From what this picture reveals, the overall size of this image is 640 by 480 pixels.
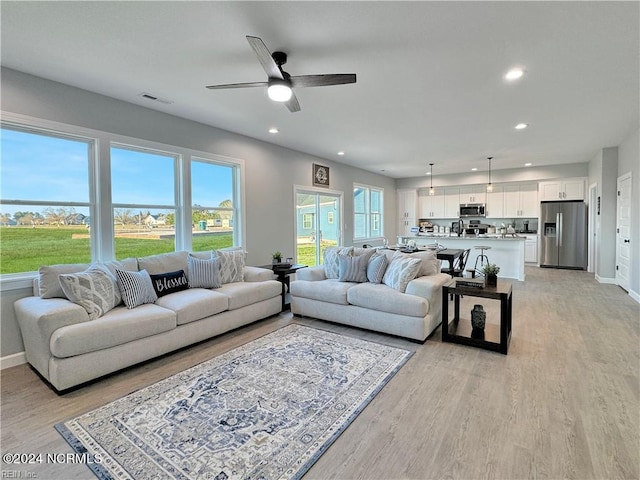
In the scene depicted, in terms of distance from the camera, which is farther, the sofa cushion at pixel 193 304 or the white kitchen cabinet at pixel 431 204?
the white kitchen cabinet at pixel 431 204

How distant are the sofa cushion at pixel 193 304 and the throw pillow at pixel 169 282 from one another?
0.08 metres

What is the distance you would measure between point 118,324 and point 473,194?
9.56 meters

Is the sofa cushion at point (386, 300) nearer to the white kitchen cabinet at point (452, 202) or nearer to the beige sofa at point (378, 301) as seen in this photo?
the beige sofa at point (378, 301)

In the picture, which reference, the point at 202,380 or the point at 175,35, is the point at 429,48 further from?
the point at 202,380

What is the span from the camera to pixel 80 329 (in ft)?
8.41

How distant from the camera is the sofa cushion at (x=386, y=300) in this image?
342cm

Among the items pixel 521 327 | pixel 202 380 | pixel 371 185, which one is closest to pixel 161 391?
pixel 202 380

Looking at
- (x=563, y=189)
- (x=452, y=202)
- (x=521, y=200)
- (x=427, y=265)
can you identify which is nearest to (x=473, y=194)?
(x=452, y=202)

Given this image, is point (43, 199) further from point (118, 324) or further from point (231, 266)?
point (231, 266)

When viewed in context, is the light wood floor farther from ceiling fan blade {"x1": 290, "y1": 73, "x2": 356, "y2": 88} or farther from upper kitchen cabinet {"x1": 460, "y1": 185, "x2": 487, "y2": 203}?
upper kitchen cabinet {"x1": 460, "y1": 185, "x2": 487, "y2": 203}

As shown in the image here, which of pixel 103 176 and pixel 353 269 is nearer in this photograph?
pixel 103 176

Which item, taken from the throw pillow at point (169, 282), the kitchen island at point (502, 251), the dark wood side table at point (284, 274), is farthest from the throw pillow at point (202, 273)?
the kitchen island at point (502, 251)

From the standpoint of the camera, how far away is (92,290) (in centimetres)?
292

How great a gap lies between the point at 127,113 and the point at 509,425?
4875mm
